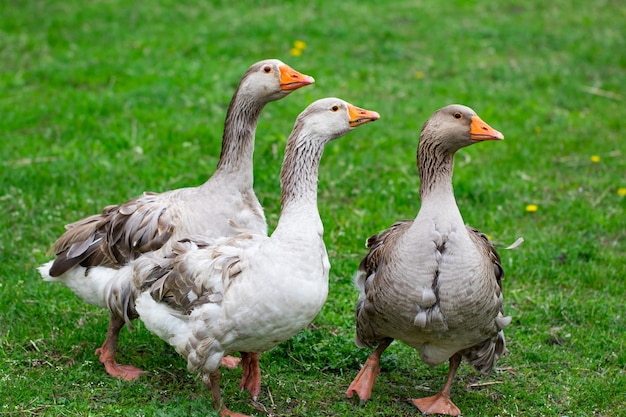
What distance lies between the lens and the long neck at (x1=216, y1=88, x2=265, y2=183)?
596 cm

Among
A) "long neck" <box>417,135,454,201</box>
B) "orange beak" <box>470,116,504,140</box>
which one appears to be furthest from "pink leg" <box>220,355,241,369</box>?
"orange beak" <box>470,116,504,140</box>

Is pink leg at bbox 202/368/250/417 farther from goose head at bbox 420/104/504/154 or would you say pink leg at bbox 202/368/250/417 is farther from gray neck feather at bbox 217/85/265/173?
goose head at bbox 420/104/504/154

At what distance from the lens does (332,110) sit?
512 cm

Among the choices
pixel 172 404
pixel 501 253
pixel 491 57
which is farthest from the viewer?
pixel 491 57

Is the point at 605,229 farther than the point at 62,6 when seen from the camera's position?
No

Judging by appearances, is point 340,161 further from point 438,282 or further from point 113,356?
point 438,282

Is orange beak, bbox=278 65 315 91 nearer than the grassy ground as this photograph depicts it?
No

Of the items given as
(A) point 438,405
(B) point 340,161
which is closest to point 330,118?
(A) point 438,405

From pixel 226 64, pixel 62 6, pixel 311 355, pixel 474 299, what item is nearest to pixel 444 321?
pixel 474 299

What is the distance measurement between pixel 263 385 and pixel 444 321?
1413 mm

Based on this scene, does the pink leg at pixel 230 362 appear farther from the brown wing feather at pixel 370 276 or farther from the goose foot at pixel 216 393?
the brown wing feather at pixel 370 276

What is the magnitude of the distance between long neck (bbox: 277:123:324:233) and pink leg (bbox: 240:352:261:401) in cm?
107

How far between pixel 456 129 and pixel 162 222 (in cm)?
209

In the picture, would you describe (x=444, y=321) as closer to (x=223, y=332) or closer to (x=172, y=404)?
(x=223, y=332)
